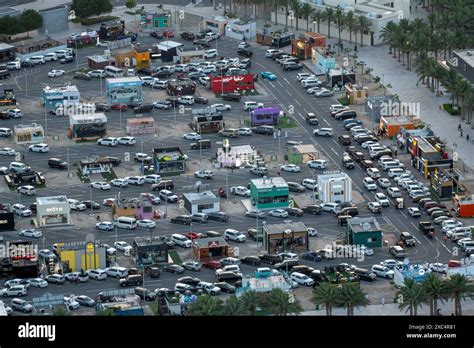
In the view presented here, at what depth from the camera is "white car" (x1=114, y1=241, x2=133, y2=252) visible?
86438 millimetres

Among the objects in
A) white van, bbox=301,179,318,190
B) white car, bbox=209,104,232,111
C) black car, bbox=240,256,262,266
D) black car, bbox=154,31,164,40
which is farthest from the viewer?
black car, bbox=154,31,164,40

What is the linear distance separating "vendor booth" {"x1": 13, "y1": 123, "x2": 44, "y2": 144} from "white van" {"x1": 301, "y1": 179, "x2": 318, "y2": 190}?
29.8 meters

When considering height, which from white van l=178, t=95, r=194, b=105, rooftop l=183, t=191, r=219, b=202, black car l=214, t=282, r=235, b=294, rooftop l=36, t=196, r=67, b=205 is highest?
black car l=214, t=282, r=235, b=294

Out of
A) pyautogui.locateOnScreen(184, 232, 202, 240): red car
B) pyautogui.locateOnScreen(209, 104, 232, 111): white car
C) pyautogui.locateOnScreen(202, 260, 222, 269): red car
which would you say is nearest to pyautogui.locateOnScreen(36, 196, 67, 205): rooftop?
pyautogui.locateOnScreen(184, 232, 202, 240): red car

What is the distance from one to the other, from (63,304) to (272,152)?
39547mm

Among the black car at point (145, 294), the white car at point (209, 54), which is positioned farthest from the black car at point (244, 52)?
the black car at point (145, 294)

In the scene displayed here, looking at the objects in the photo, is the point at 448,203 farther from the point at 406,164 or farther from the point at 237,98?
the point at 237,98

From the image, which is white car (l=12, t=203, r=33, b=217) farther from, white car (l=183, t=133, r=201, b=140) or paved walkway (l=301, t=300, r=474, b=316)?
paved walkway (l=301, t=300, r=474, b=316)

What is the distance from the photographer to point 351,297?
6744cm

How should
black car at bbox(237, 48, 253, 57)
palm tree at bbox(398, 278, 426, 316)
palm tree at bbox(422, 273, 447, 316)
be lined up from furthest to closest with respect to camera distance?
black car at bbox(237, 48, 253, 57), palm tree at bbox(422, 273, 447, 316), palm tree at bbox(398, 278, 426, 316)

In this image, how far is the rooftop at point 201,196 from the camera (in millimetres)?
93938
